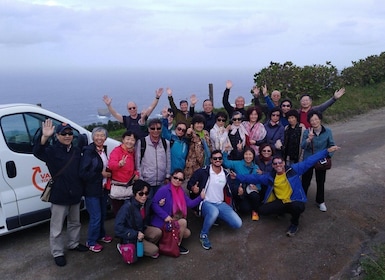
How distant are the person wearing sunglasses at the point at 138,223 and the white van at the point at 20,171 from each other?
1.35m

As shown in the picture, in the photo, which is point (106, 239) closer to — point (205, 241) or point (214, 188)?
point (205, 241)

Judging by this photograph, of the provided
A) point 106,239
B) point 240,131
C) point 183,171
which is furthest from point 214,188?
point 106,239

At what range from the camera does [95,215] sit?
4691 millimetres

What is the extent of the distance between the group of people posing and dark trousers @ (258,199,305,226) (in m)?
0.01

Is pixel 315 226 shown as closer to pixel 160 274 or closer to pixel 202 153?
pixel 202 153

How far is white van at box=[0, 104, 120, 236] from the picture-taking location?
464cm

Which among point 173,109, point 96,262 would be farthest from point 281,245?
point 173,109

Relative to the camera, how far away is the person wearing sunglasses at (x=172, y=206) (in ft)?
15.3

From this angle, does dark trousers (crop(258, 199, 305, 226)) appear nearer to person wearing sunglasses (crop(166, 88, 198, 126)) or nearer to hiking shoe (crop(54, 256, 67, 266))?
person wearing sunglasses (crop(166, 88, 198, 126))

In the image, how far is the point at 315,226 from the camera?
536 centimetres

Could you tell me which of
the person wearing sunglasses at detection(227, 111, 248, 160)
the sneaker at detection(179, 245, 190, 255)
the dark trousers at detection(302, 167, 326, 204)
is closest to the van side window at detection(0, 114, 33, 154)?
the sneaker at detection(179, 245, 190, 255)

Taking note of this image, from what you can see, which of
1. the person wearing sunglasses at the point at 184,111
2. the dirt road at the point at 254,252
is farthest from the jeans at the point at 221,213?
the person wearing sunglasses at the point at 184,111

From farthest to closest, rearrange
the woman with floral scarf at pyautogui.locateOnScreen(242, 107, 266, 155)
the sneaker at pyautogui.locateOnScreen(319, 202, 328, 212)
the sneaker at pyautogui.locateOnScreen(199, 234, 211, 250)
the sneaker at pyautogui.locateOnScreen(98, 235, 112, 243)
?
the woman with floral scarf at pyautogui.locateOnScreen(242, 107, 266, 155), the sneaker at pyautogui.locateOnScreen(319, 202, 328, 212), the sneaker at pyautogui.locateOnScreen(98, 235, 112, 243), the sneaker at pyautogui.locateOnScreen(199, 234, 211, 250)

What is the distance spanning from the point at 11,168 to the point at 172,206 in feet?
6.97
